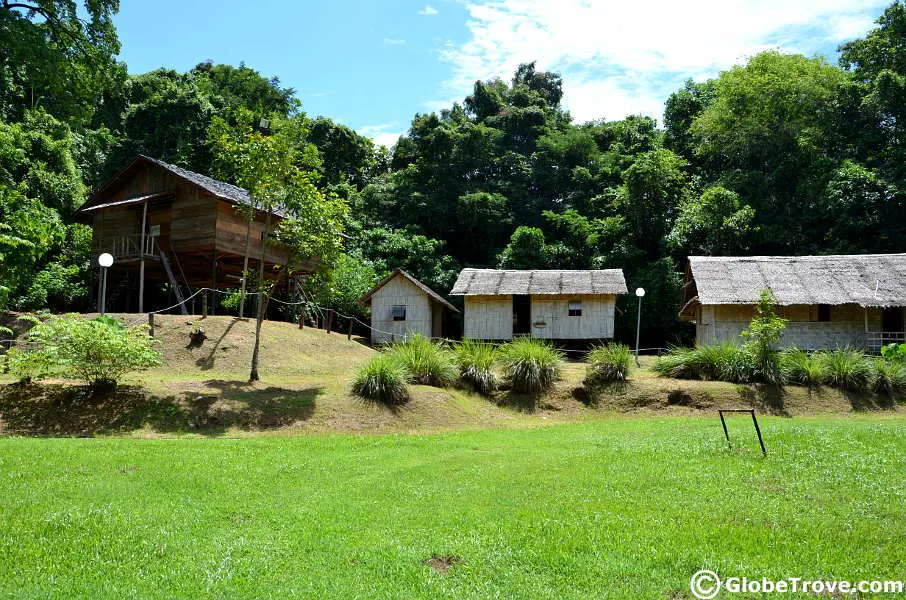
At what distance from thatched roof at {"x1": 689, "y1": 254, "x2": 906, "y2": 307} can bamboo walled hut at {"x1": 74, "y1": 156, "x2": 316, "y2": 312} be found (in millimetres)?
17978

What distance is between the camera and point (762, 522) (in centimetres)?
683

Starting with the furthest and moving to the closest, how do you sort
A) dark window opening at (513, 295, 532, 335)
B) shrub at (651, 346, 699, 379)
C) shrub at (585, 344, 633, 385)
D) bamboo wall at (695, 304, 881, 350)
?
1. dark window opening at (513, 295, 532, 335)
2. bamboo wall at (695, 304, 881, 350)
3. shrub at (651, 346, 699, 379)
4. shrub at (585, 344, 633, 385)

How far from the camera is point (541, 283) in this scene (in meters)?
31.3

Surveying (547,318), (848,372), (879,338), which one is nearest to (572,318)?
(547,318)

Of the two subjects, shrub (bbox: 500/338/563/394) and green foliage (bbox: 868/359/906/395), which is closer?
green foliage (bbox: 868/359/906/395)

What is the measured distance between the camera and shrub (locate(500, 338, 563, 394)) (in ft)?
64.0

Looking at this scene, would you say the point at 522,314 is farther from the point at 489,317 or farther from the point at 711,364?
the point at 711,364

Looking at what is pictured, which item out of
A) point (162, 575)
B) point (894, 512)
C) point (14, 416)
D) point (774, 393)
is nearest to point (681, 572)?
point (894, 512)

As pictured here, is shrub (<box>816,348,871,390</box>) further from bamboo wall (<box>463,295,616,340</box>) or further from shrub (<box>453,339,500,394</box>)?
bamboo wall (<box>463,295,616,340</box>)

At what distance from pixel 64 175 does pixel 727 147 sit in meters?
38.7

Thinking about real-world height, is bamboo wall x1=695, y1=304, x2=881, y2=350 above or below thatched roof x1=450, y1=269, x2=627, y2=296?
below

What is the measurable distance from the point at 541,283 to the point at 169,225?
54.9 feet

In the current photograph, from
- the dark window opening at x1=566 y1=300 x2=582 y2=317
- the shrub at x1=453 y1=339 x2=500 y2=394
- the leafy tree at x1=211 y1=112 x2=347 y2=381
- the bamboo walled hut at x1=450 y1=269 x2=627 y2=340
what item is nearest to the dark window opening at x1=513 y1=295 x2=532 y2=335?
the bamboo walled hut at x1=450 y1=269 x2=627 y2=340

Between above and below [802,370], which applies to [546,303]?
above
